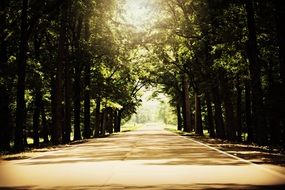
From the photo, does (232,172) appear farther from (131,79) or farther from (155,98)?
(155,98)

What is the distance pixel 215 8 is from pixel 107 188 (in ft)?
60.8

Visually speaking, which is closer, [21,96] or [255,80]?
[21,96]

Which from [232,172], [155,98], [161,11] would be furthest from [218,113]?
[155,98]

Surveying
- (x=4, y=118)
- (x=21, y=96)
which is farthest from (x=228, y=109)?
(x=21, y=96)

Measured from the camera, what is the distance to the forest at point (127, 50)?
25.7m

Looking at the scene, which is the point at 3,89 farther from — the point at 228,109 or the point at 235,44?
the point at 228,109

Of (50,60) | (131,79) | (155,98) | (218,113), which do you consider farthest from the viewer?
(155,98)

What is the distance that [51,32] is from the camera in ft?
128

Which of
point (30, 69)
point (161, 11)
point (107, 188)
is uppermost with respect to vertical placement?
point (161, 11)

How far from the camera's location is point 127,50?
44.0 m

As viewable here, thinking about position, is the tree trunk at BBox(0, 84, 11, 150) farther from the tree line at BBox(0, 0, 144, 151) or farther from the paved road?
the paved road

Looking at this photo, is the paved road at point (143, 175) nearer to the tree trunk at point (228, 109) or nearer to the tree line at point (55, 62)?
the tree line at point (55, 62)

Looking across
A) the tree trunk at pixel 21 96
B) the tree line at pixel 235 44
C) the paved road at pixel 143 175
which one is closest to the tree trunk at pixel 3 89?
the tree trunk at pixel 21 96

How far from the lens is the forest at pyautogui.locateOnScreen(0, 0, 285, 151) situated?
84.3ft
